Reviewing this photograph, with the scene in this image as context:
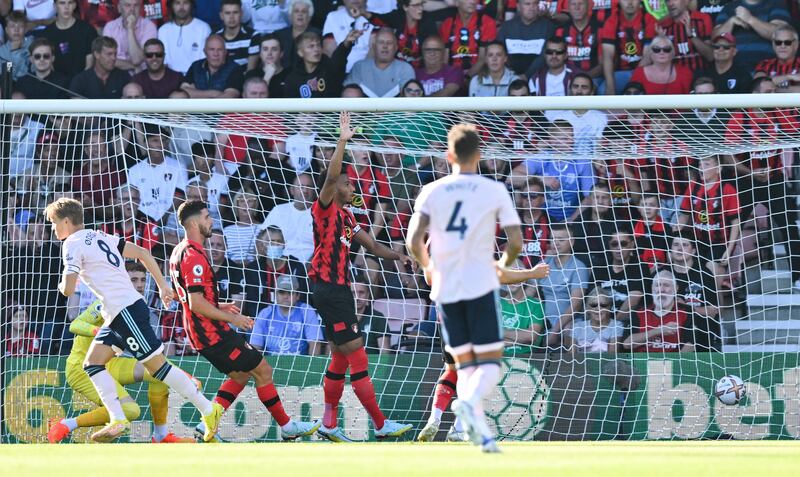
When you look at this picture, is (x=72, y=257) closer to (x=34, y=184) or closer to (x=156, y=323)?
(x=156, y=323)

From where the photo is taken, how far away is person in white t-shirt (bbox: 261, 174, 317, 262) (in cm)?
1145

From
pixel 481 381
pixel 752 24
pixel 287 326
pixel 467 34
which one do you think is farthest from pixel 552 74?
pixel 481 381

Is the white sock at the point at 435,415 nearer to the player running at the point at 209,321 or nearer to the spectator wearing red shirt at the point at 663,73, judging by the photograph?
the player running at the point at 209,321

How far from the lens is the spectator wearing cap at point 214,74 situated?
1312cm

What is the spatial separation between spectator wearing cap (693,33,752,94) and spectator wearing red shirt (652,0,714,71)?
3.7 inches

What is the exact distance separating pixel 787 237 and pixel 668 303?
1.38 meters

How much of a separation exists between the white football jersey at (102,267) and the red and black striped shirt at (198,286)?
39cm

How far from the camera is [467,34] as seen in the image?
13195 mm

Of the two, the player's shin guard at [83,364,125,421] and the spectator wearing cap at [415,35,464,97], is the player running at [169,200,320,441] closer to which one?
the player's shin guard at [83,364,125,421]

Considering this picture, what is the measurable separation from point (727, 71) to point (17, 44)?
7589mm

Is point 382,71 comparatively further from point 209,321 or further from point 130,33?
point 209,321

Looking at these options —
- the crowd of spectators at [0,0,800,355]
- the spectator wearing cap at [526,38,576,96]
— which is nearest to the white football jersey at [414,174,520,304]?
the crowd of spectators at [0,0,800,355]

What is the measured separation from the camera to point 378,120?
10.7m

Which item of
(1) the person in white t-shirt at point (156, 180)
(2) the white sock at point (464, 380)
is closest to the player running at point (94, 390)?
(1) the person in white t-shirt at point (156, 180)
